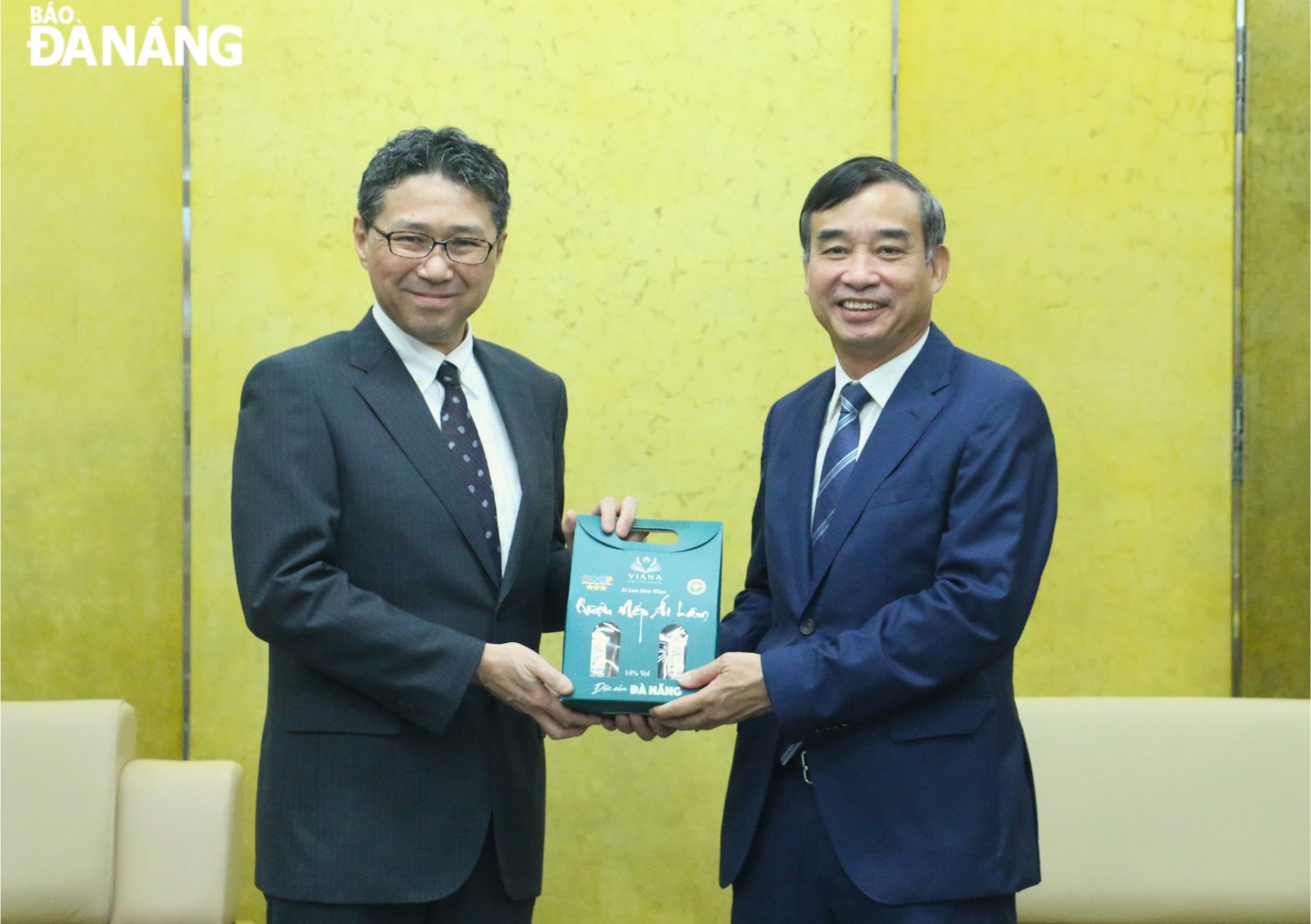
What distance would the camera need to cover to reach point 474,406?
2264 millimetres

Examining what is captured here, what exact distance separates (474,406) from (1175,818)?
1.83 meters

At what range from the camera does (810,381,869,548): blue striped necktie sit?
2053 mm

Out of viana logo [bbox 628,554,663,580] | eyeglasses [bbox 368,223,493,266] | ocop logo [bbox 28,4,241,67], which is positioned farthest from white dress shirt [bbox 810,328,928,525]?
ocop logo [bbox 28,4,241,67]

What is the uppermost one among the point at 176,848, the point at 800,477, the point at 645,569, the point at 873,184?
the point at 873,184

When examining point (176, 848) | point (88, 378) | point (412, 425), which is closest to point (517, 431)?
point (412, 425)

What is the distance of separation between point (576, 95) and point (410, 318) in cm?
139

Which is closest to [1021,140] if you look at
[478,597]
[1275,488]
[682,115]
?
[682,115]

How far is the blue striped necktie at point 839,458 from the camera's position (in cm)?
205

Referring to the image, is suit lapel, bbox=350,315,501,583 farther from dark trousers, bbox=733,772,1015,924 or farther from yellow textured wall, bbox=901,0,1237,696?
yellow textured wall, bbox=901,0,1237,696

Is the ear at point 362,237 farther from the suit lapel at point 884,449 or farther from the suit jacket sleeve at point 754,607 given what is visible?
the suit lapel at point 884,449

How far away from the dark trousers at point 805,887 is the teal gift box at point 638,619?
0.81 feet

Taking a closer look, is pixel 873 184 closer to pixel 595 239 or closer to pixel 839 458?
pixel 839 458

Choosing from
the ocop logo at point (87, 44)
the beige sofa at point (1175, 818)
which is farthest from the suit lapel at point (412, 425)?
the ocop logo at point (87, 44)

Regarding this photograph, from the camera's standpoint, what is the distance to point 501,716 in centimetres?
214
